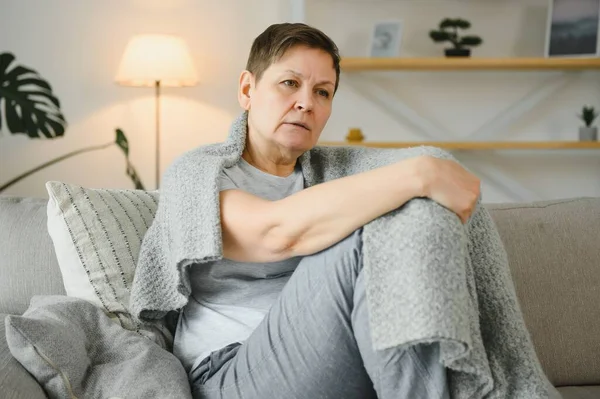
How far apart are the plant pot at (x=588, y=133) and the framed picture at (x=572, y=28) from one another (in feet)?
1.10

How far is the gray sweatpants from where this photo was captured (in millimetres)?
1166

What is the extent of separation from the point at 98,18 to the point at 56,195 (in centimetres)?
227

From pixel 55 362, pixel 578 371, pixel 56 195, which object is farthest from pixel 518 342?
pixel 56 195

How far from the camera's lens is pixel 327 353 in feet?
4.08

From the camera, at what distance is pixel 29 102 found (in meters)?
3.20

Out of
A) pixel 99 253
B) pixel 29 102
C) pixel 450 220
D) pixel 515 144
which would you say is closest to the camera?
pixel 450 220

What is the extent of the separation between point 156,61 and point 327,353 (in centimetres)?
244

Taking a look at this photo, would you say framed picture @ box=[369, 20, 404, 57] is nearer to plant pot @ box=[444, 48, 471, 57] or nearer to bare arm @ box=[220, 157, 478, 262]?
plant pot @ box=[444, 48, 471, 57]

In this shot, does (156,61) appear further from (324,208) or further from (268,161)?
(324,208)

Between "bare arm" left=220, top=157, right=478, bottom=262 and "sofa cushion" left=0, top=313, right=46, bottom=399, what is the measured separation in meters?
0.38

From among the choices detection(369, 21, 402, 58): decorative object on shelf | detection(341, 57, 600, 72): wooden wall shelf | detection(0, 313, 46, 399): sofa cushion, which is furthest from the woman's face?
detection(369, 21, 402, 58): decorative object on shelf

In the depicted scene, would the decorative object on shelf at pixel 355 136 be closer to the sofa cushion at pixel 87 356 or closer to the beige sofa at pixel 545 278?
the beige sofa at pixel 545 278

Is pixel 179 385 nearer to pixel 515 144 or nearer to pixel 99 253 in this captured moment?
pixel 99 253

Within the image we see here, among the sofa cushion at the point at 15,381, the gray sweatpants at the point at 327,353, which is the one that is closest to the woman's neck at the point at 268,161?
the gray sweatpants at the point at 327,353
